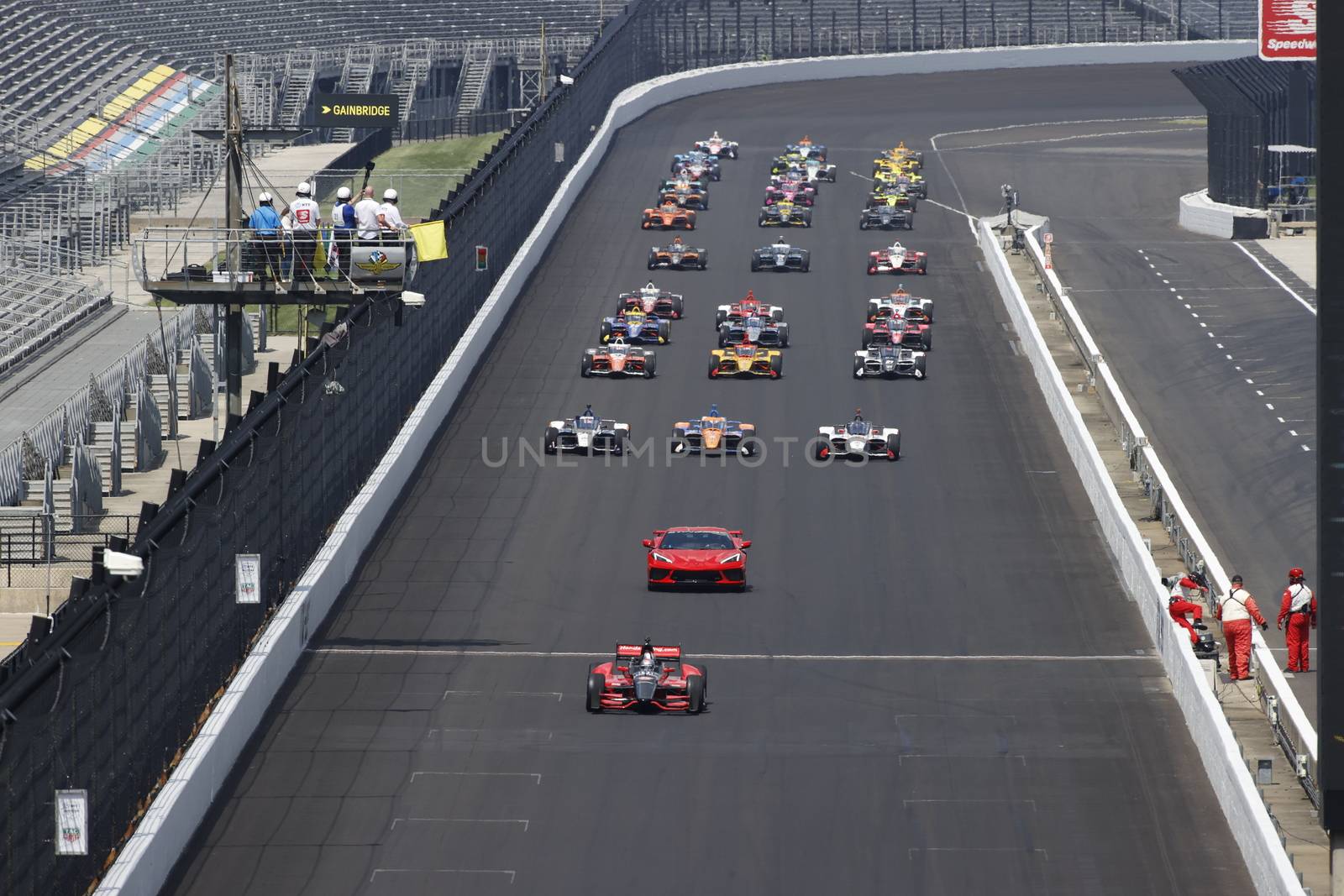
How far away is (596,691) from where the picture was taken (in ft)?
105

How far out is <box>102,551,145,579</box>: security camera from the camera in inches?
1002

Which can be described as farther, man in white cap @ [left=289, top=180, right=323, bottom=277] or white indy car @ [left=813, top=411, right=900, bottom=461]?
white indy car @ [left=813, top=411, right=900, bottom=461]

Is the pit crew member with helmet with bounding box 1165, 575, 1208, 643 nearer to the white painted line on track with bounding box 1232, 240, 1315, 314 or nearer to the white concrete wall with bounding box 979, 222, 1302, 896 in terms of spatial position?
the white concrete wall with bounding box 979, 222, 1302, 896

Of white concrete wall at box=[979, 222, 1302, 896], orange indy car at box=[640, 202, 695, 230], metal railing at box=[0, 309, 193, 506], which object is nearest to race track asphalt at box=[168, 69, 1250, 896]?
white concrete wall at box=[979, 222, 1302, 896]

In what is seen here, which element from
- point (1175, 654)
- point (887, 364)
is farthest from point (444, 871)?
point (887, 364)

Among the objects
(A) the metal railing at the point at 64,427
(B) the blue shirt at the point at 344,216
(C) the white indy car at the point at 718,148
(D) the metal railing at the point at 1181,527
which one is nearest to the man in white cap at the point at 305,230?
(B) the blue shirt at the point at 344,216

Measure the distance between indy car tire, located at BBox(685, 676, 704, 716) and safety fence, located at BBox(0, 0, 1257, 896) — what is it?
5.75 meters

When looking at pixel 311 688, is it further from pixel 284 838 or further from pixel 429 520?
pixel 429 520

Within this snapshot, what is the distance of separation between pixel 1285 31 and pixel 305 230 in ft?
150

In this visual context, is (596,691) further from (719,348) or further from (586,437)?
(719,348)

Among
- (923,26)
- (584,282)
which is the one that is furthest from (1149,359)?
(923,26)

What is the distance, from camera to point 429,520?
4150 centimetres

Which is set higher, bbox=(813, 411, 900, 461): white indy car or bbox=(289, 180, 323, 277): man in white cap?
bbox=(289, 180, 323, 277): man in white cap

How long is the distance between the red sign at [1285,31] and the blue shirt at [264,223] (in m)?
45.2
